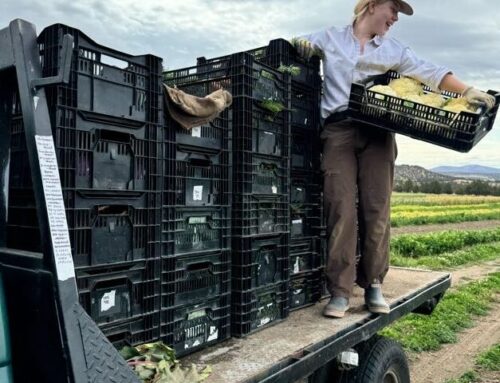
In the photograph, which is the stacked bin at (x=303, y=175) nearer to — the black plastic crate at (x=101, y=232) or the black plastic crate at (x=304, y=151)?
the black plastic crate at (x=304, y=151)

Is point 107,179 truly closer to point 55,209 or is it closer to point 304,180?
point 55,209

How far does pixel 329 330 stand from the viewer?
9.76ft

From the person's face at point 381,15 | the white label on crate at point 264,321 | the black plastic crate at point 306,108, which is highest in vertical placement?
the person's face at point 381,15

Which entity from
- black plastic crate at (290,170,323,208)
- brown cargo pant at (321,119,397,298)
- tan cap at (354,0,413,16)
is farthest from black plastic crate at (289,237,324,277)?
tan cap at (354,0,413,16)

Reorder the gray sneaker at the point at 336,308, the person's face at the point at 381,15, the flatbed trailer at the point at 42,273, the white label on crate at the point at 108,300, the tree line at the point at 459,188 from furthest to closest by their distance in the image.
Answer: the tree line at the point at 459,188, the person's face at the point at 381,15, the gray sneaker at the point at 336,308, the white label on crate at the point at 108,300, the flatbed trailer at the point at 42,273

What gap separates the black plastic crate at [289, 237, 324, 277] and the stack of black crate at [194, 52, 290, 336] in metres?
0.21

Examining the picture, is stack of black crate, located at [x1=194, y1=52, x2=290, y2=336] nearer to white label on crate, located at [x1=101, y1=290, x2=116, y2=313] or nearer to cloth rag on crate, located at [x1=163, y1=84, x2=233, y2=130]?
cloth rag on crate, located at [x1=163, y1=84, x2=233, y2=130]

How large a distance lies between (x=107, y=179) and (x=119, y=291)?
463 mm

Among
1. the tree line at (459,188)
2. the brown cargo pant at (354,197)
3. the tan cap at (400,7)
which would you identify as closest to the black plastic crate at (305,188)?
the brown cargo pant at (354,197)

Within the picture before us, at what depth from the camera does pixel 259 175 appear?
3018 mm

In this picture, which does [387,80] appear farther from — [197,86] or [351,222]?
[197,86]

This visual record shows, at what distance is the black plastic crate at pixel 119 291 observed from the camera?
2.04 metres

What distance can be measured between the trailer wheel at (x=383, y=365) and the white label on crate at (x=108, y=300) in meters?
1.71

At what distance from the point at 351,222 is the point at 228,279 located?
108 cm
